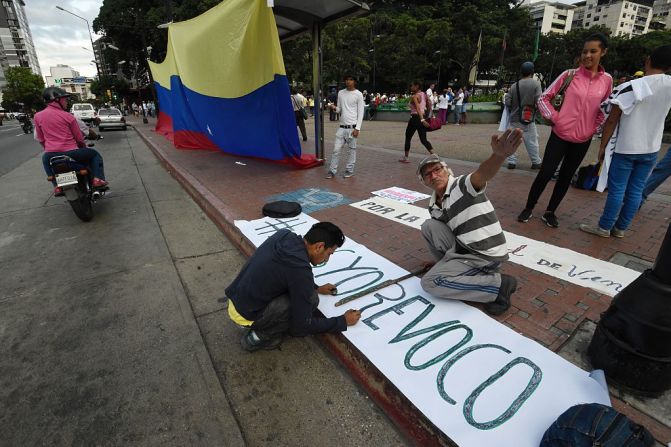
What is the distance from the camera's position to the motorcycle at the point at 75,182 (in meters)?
4.79

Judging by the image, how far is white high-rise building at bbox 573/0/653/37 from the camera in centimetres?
9838

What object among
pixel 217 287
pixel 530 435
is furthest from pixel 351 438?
pixel 217 287

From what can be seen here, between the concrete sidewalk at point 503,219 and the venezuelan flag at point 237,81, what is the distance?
605 mm

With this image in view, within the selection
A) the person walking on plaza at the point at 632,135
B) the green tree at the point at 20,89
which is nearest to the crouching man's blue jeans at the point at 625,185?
the person walking on plaza at the point at 632,135

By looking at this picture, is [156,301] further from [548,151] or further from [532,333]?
[548,151]

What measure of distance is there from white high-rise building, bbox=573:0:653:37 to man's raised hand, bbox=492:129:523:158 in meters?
132

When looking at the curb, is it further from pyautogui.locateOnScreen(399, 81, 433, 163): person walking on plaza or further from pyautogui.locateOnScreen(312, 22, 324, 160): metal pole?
pyautogui.locateOnScreen(399, 81, 433, 163): person walking on plaza

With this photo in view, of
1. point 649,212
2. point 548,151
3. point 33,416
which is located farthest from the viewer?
point 649,212

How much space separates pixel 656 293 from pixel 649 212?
360 centimetres

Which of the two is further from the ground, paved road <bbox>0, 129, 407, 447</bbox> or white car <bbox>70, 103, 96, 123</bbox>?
white car <bbox>70, 103, 96, 123</bbox>

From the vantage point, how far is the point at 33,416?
198 centimetres

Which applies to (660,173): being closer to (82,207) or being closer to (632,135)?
(632,135)

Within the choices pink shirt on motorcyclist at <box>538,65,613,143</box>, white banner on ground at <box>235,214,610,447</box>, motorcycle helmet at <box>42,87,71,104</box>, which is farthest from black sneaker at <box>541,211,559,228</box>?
motorcycle helmet at <box>42,87,71,104</box>

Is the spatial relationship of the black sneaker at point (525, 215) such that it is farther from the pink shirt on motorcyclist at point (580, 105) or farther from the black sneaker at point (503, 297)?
the black sneaker at point (503, 297)
